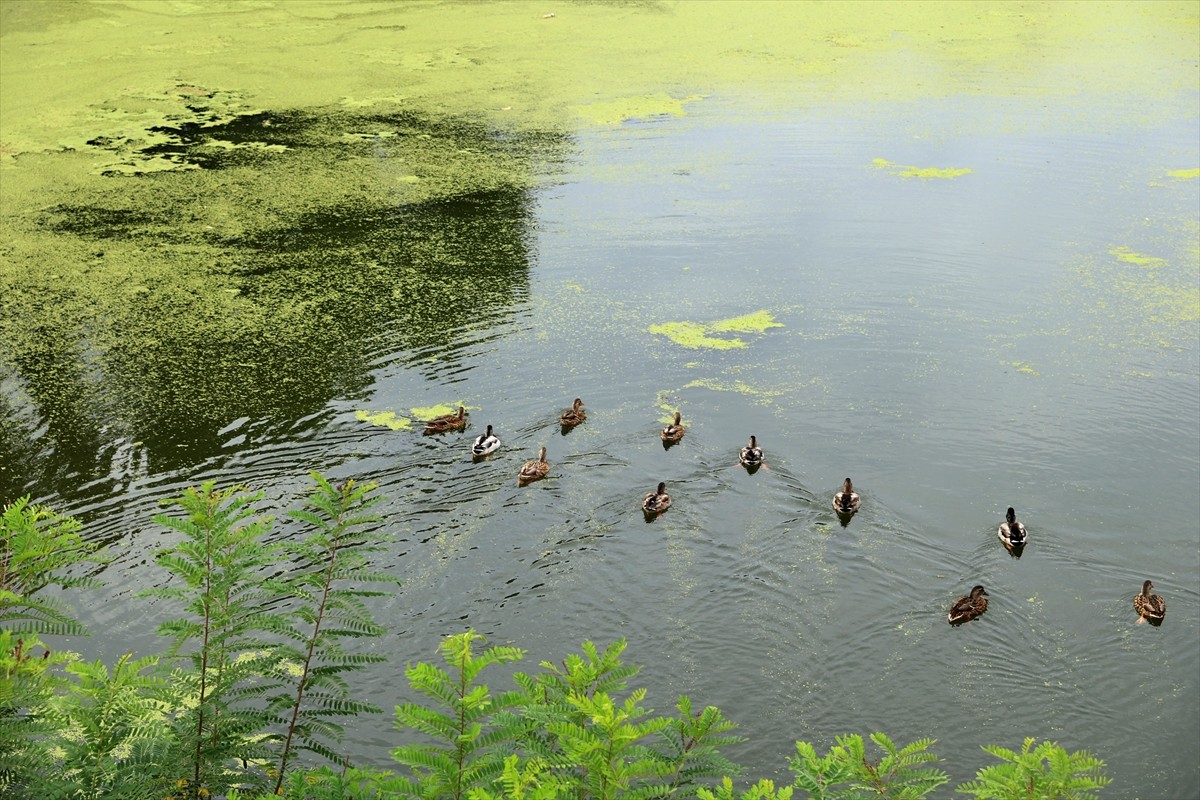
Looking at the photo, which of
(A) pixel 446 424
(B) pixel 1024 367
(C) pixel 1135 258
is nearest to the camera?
(A) pixel 446 424

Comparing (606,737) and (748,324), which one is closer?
(606,737)

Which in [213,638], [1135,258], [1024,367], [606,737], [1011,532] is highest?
[606,737]

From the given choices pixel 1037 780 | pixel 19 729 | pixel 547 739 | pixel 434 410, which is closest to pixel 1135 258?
pixel 434 410

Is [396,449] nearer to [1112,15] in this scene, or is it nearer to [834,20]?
[834,20]

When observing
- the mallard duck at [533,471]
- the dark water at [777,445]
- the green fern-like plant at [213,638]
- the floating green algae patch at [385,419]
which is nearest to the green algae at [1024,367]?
the dark water at [777,445]

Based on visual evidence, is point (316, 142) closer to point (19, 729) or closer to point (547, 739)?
point (19, 729)

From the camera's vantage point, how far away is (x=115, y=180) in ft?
39.0

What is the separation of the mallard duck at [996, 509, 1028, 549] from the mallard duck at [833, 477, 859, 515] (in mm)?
880

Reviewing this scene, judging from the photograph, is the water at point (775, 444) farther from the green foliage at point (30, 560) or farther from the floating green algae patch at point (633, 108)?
the floating green algae patch at point (633, 108)

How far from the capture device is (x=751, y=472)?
7109 millimetres

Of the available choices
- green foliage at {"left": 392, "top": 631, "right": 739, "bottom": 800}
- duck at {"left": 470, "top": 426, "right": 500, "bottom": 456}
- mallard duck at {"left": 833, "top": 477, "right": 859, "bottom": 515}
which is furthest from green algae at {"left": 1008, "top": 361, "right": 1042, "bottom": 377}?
green foliage at {"left": 392, "top": 631, "right": 739, "bottom": 800}

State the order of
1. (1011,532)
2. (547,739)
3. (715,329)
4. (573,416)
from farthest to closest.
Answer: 1. (715,329)
2. (573,416)
3. (1011,532)
4. (547,739)

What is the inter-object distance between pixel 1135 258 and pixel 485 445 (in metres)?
6.82

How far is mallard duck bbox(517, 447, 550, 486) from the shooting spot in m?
6.99
